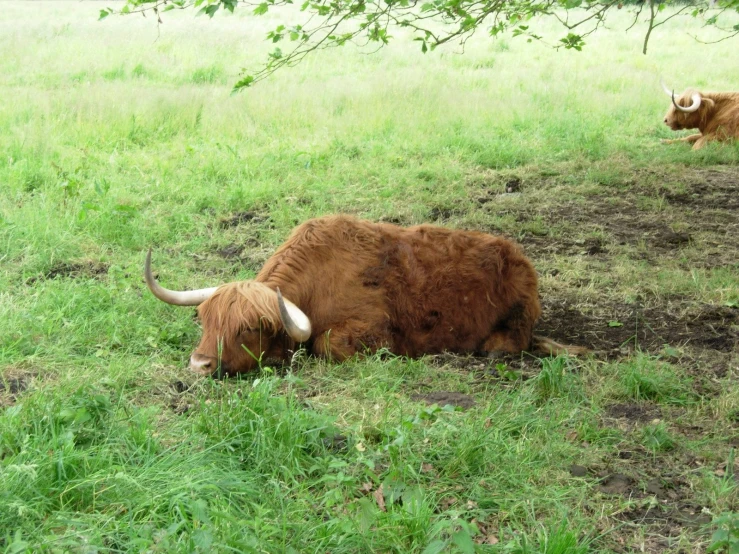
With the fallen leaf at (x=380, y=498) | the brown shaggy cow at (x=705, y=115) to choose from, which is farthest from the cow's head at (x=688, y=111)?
the fallen leaf at (x=380, y=498)

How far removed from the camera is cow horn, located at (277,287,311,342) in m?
4.39

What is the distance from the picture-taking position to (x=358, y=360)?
15.5ft

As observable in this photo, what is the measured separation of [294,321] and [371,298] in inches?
27.3

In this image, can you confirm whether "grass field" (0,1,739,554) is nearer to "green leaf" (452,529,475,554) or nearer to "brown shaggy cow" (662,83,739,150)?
"green leaf" (452,529,475,554)

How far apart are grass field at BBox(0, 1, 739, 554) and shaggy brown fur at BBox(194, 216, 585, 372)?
0.23 metres

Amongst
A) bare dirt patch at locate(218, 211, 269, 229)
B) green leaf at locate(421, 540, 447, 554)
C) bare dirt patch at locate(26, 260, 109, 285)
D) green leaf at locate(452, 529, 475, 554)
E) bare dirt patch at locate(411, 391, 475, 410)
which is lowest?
bare dirt patch at locate(218, 211, 269, 229)

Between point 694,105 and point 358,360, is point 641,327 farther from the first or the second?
point 694,105

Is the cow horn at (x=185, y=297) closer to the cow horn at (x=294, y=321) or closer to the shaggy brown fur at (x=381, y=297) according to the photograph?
the shaggy brown fur at (x=381, y=297)

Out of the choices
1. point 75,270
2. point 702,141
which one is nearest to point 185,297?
point 75,270

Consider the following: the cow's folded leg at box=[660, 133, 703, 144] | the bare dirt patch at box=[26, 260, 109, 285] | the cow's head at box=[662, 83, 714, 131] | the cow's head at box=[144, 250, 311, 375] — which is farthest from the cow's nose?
the cow's head at box=[662, 83, 714, 131]

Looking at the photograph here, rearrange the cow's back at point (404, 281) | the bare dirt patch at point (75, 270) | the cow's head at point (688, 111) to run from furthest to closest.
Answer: the cow's head at point (688, 111), the bare dirt patch at point (75, 270), the cow's back at point (404, 281)

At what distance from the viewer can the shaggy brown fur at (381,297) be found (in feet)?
15.0

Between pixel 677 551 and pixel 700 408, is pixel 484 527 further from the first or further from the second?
pixel 700 408

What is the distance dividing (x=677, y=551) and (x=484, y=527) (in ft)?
2.32
